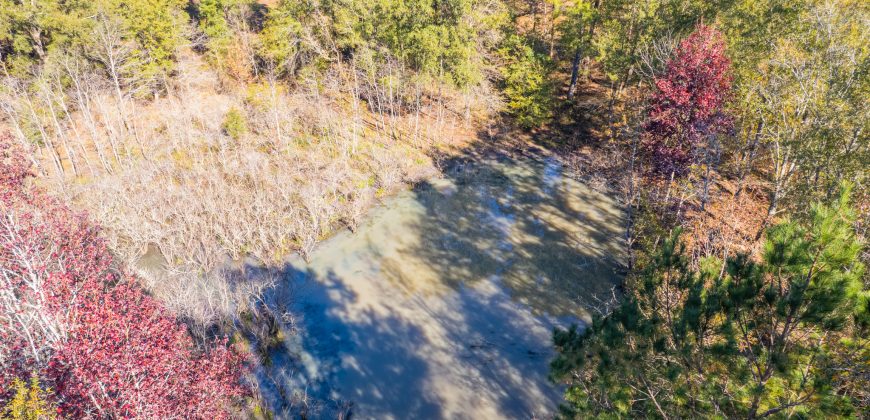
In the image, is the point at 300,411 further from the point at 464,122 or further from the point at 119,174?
the point at 464,122

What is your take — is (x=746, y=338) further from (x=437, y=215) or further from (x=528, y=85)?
(x=528, y=85)

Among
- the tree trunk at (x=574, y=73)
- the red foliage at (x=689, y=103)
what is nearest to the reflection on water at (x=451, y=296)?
the red foliage at (x=689, y=103)

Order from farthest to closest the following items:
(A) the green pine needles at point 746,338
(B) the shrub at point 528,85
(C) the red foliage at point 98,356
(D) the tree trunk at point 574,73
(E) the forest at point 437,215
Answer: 1. (D) the tree trunk at point 574,73
2. (B) the shrub at point 528,85
3. (C) the red foliage at point 98,356
4. (E) the forest at point 437,215
5. (A) the green pine needles at point 746,338

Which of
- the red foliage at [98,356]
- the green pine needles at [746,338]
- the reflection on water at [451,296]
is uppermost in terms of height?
the green pine needles at [746,338]

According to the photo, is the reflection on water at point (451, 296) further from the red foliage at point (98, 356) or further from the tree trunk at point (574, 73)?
the tree trunk at point (574, 73)

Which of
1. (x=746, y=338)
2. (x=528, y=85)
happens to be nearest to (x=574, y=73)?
(x=528, y=85)

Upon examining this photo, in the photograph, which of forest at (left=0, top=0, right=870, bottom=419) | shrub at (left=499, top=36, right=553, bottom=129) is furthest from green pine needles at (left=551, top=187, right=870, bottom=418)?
shrub at (left=499, top=36, right=553, bottom=129)

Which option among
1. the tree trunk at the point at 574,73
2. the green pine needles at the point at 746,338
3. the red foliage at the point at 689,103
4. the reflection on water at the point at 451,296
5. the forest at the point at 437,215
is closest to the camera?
the green pine needles at the point at 746,338
